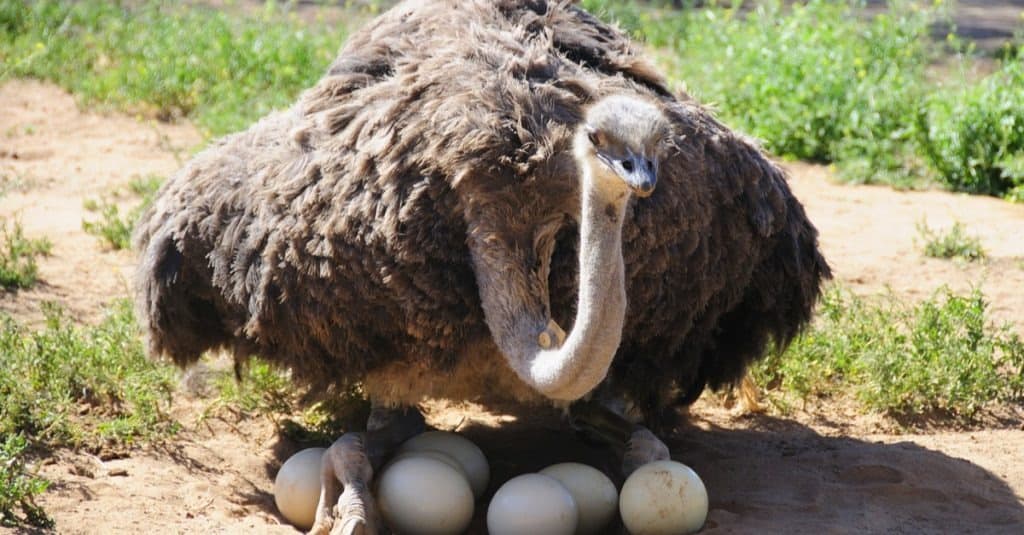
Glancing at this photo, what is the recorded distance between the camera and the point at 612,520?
5102 mm

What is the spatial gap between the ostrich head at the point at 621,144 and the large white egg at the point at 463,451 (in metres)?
1.43

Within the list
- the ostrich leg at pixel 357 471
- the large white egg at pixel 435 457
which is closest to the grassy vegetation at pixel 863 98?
the ostrich leg at pixel 357 471

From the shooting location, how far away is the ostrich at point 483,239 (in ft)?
15.2

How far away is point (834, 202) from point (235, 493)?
4.58 metres

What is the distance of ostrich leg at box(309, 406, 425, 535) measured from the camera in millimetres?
4926

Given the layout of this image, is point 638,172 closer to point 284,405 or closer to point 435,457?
point 435,457

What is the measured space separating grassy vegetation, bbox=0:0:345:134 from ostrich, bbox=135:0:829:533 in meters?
3.80

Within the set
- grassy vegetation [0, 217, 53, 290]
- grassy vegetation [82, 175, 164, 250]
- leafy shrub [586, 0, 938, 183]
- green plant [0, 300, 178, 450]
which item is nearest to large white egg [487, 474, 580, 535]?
green plant [0, 300, 178, 450]

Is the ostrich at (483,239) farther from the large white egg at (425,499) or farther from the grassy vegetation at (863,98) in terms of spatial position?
the grassy vegetation at (863,98)

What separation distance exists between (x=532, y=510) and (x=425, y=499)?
1.19 ft

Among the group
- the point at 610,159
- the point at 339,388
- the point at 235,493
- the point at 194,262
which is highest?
the point at 610,159

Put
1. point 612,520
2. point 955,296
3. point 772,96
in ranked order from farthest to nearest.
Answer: point 772,96, point 955,296, point 612,520

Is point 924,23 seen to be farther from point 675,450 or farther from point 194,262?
point 194,262

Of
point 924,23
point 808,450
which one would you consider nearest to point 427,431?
point 808,450
